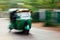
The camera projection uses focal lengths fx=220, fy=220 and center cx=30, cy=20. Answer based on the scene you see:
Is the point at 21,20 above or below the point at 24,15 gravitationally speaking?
below

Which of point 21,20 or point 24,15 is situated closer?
point 21,20

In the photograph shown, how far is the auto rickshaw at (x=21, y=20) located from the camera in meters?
13.7

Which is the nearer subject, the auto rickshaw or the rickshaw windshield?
the auto rickshaw

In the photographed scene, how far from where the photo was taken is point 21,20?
1371 cm

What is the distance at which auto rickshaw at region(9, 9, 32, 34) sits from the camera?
44.9 ft

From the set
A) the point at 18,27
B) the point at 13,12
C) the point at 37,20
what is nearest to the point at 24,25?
the point at 18,27

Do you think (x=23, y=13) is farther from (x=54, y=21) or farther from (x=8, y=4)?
(x=8, y=4)

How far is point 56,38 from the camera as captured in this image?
1208 centimetres

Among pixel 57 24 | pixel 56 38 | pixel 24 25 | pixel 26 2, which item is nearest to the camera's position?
pixel 56 38

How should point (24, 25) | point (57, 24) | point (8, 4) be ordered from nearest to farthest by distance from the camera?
point (24, 25)
point (57, 24)
point (8, 4)

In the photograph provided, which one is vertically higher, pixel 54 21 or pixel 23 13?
pixel 23 13

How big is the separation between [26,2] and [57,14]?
3097 millimetres

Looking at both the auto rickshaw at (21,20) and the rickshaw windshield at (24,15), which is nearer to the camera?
the auto rickshaw at (21,20)

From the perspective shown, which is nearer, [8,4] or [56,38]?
[56,38]
